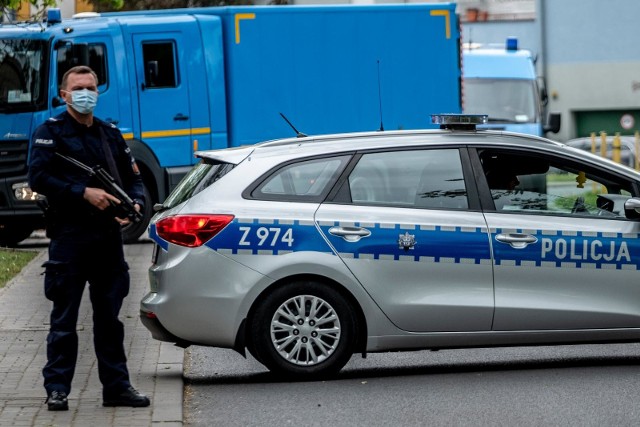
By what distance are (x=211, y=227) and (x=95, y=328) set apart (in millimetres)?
1198

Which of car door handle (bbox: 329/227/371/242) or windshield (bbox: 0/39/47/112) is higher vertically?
windshield (bbox: 0/39/47/112)

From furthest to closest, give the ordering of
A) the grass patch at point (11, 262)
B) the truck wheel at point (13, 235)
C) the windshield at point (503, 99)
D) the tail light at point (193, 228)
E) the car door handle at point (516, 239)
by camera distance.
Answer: the windshield at point (503, 99), the truck wheel at point (13, 235), the grass patch at point (11, 262), the car door handle at point (516, 239), the tail light at point (193, 228)

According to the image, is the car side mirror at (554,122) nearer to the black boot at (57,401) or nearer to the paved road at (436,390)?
the paved road at (436,390)

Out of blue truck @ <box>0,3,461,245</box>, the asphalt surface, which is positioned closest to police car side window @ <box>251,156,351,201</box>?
the asphalt surface

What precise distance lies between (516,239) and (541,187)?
1.76 feet

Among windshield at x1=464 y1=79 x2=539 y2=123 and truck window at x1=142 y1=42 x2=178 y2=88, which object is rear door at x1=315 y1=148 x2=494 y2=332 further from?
windshield at x1=464 y1=79 x2=539 y2=123

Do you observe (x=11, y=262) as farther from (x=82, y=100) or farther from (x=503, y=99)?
(x=503, y=99)

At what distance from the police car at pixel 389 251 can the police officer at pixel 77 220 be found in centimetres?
102

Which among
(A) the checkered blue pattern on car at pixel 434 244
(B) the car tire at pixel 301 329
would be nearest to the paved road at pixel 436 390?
(B) the car tire at pixel 301 329

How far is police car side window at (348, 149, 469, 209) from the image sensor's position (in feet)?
28.8

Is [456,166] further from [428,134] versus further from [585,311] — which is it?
[585,311]

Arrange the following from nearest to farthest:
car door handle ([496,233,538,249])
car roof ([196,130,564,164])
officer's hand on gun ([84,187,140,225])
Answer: officer's hand on gun ([84,187,140,225]) < car door handle ([496,233,538,249]) < car roof ([196,130,564,164])

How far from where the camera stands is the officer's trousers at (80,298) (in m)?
7.39

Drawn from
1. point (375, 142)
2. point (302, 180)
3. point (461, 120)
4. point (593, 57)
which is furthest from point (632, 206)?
point (593, 57)
